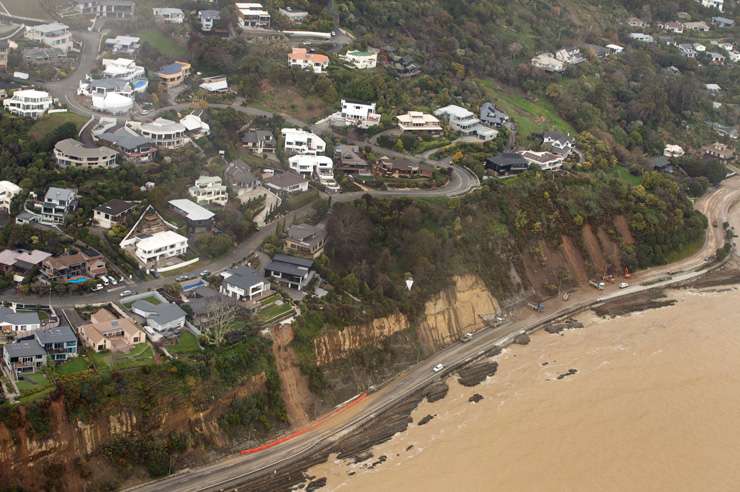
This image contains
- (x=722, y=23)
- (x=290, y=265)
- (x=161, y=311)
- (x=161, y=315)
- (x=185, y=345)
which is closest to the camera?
(x=185, y=345)

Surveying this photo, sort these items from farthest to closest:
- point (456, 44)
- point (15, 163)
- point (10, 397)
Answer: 1. point (456, 44)
2. point (15, 163)
3. point (10, 397)

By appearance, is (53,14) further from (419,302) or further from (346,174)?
(419,302)

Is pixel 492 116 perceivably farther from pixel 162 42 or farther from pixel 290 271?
pixel 290 271

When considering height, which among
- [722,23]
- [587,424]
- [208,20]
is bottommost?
[587,424]

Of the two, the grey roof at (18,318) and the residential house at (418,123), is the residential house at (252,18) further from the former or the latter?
the grey roof at (18,318)

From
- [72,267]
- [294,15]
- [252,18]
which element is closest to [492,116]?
[294,15]

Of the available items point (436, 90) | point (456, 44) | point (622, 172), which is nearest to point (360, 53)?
point (436, 90)

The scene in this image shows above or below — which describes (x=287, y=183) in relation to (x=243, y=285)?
above

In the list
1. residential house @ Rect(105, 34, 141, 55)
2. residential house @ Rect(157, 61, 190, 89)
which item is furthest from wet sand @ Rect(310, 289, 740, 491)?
residential house @ Rect(105, 34, 141, 55)
